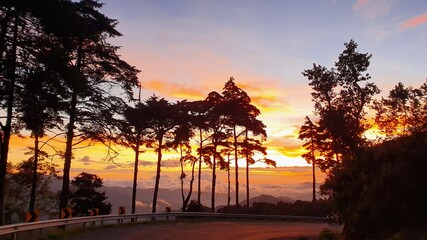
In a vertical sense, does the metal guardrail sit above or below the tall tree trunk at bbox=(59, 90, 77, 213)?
below

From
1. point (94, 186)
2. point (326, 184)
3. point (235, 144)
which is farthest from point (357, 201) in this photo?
point (94, 186)

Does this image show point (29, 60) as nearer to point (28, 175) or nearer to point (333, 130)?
point (333, 130)

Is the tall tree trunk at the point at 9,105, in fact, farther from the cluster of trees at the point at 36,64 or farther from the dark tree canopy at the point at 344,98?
the dark tree canopy at the point at 344,98

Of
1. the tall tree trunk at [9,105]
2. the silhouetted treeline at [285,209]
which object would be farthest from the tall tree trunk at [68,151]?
the silhouetted treeline at [285,209]

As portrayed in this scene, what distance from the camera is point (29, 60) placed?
19844 mm

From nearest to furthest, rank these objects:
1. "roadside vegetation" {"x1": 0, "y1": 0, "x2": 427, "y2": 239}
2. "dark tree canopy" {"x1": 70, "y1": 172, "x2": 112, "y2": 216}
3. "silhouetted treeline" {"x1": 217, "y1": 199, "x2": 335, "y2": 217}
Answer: "roadside vegetation" {"x1": 0, "y1": 0, "x2": 427, "y2": 239} < "silhouetted treeline" {"x1": 217, "y1": 199, "x2": 335, "y2": 217} < "dark tree canopy" {"x1": 70, "y1": 172, "x2": 112, "y2": 216}

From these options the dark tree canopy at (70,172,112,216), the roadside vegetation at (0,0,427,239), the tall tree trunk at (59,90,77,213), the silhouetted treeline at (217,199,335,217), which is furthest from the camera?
the dark tree canopy at (70,172,112,216)

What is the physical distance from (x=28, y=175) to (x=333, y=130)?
31.2 m

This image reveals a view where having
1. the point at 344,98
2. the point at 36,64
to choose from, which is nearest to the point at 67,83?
the point at 36,64

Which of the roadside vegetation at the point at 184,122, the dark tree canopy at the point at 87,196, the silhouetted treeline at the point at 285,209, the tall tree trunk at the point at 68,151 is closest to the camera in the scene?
the roadside vegetation at the point at 184,122

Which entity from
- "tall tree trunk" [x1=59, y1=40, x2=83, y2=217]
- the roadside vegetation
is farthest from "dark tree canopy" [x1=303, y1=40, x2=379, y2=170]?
"tall tree trunk" [x1=59, y1=40, x2=83, y2=217]

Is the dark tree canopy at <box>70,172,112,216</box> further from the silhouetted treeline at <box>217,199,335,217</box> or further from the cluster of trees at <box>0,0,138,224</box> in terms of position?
the cluster of trees at <box>0,0,138,224</box>

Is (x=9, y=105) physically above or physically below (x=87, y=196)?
above

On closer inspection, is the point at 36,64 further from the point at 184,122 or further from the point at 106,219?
the point at 184,122
